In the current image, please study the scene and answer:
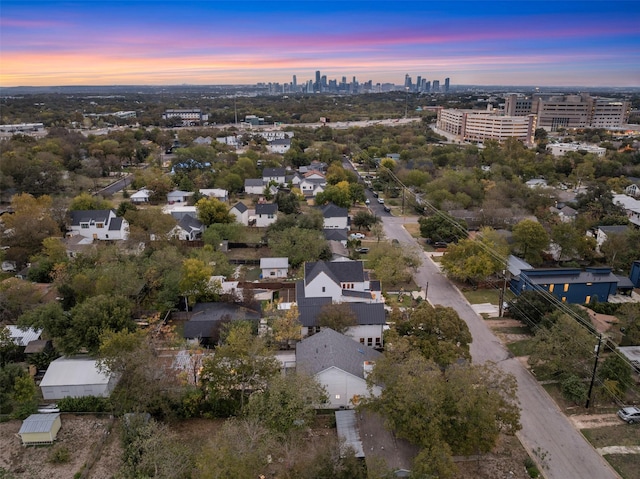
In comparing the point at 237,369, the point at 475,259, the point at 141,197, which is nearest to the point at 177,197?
the point at 141,197

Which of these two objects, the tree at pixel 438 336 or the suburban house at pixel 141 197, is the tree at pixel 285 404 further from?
the suburban house at pixel 141 197

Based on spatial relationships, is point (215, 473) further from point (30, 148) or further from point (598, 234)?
point (30, 148)

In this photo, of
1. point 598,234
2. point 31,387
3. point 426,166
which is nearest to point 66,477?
point 31,387

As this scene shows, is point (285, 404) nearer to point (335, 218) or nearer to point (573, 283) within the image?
point (573, 283)

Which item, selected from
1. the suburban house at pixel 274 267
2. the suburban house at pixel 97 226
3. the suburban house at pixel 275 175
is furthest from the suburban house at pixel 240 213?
the suburban house at pixel 275 175

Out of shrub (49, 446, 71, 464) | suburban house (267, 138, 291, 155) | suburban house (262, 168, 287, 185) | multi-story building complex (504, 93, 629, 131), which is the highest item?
multi-story building complex (504, 93, 629, 131)

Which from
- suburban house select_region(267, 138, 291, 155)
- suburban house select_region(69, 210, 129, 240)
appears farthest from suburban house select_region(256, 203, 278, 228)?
suburban house select_region(267, 138, 291, 155)

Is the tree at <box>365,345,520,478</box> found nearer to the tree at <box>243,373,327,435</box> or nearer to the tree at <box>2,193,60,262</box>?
the tree at <box>243,373,327,435</box>
